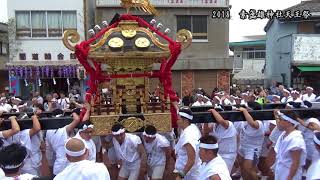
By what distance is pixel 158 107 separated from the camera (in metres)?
6.01

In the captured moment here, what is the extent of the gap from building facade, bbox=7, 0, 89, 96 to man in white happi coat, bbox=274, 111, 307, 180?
600 inches

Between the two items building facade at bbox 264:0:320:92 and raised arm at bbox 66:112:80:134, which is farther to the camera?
building facade at bbox 264:0:320:92

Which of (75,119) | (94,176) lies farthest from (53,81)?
(94,176)

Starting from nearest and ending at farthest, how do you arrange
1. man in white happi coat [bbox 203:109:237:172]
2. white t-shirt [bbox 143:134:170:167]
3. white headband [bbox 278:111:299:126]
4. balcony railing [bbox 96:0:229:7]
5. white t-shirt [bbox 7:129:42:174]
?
white headband [bbox 278:111:299:126] < white t-shirt [bbox 7:129:42:174] < man in white happi coat [bbox 203:109:237:172] < white t-shirt [bbox 143:134:170:167] < balcony railing [bbox 96:0:229:7]

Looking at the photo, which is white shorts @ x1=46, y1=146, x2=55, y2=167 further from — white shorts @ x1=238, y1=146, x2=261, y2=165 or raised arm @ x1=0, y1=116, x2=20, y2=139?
white shorts @ x1=238, y1=146, x2=261, y2=165

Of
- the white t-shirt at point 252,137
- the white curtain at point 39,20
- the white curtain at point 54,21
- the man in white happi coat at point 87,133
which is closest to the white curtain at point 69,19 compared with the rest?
the white curtain at point 54,21

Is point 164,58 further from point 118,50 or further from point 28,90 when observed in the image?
point 28,90

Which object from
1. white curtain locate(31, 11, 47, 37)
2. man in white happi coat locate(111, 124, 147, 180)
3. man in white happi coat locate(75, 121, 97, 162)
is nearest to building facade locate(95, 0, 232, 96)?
white curtain locate(31, 11, 47, 37)

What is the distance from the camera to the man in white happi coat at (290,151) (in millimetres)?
4773

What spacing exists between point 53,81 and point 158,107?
15087mm

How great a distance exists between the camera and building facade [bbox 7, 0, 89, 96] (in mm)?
19359

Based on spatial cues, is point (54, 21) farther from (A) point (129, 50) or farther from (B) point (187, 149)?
(B) point (187, 149)

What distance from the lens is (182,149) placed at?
220 inches

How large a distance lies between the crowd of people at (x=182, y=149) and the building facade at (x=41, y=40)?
1285cm
